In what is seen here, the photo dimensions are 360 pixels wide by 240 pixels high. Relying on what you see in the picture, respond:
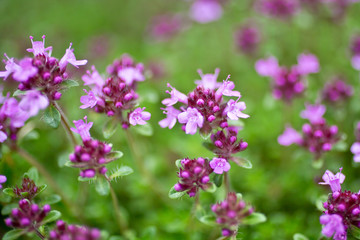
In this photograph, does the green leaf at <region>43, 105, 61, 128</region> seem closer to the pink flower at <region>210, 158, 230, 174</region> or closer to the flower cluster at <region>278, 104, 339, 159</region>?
the pink flower at <region>210, 158, 230, 174</region>

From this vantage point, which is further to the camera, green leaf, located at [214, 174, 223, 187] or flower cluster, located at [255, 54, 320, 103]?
flower cluster, located at [255, 54, 320, 103]

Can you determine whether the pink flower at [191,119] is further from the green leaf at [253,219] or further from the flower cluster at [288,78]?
the flower cluster at [288,78]

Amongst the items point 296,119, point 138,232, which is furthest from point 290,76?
point 138,232

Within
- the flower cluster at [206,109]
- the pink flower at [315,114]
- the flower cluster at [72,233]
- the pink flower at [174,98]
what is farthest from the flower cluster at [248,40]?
the flower cluster at [72,233]

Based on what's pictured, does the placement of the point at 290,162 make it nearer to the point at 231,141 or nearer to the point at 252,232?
the point at 252,232

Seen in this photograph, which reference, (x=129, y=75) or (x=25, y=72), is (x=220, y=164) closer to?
(x=129, y=75)

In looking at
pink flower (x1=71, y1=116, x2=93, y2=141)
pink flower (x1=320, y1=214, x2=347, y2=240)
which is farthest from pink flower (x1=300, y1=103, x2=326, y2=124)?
pink flower (x1=71, y1=116, x2=93, y2=141)
